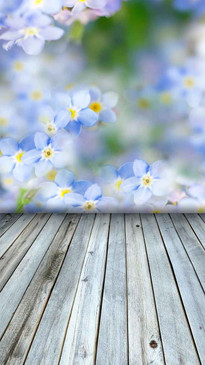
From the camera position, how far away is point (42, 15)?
1.84m

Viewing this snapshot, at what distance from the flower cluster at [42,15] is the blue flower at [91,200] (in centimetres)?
87

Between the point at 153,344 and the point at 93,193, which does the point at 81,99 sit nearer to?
the point at 93,193

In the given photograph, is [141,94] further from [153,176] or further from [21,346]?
[21,346]

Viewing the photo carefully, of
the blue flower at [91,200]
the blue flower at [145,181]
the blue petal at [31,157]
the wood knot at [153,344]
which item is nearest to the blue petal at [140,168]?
the blue flower at [145,181]

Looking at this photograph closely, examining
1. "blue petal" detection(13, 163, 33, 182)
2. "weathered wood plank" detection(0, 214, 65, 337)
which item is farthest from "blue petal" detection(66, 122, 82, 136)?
"weathered wood plank" detection(0, 214, 65, 337)

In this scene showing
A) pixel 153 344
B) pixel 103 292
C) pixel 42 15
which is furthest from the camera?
pixel 42 15

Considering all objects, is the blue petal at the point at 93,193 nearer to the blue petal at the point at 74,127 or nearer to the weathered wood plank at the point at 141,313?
the blue petal at the point at 74,127

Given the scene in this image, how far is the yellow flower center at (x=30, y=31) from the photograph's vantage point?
6.09ft

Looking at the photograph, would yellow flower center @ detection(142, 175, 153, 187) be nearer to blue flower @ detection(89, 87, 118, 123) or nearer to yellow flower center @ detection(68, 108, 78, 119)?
blue flower @ detection(89, 87, 118, 123)

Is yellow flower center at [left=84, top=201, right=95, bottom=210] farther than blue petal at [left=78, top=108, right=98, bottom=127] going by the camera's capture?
Yes

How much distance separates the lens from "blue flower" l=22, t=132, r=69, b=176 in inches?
79.5

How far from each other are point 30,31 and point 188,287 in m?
1.49

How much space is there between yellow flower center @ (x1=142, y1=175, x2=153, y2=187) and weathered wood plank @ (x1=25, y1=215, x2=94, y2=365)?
55cm

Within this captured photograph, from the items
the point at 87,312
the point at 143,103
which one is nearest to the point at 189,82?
the point at 143,103
